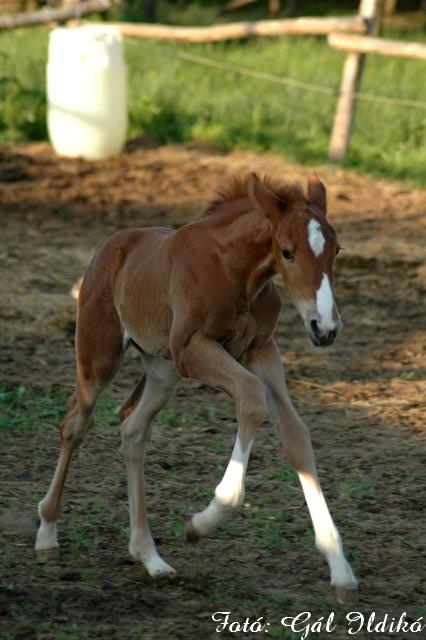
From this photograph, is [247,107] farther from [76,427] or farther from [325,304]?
[325,304]

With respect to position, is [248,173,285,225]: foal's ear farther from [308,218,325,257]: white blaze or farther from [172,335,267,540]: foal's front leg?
[172,335,267,540]: foal's front leg

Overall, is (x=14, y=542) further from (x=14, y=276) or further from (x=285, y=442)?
A: (x=14, y=276)

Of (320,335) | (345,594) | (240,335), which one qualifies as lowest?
(345,594)

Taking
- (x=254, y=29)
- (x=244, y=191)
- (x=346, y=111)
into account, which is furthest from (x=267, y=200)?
(x=254, y=29)

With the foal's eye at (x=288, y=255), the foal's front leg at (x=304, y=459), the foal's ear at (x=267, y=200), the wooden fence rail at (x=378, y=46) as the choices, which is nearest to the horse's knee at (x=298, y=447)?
the foal's front leg at (x=304, y=459)

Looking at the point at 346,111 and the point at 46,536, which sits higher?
the point at 346,111

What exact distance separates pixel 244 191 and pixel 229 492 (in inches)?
42.9

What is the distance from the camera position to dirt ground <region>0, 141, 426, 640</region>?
4.51 m

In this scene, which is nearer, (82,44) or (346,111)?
(346,111)

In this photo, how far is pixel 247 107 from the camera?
13859 mm

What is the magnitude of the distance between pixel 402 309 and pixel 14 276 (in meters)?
2.79

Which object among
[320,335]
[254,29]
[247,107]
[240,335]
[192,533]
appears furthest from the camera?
[247,107]

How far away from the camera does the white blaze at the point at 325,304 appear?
4.04m

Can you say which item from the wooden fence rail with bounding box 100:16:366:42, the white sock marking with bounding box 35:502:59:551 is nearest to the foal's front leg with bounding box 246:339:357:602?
the white sock marking with bounding box 35:502:59:551
